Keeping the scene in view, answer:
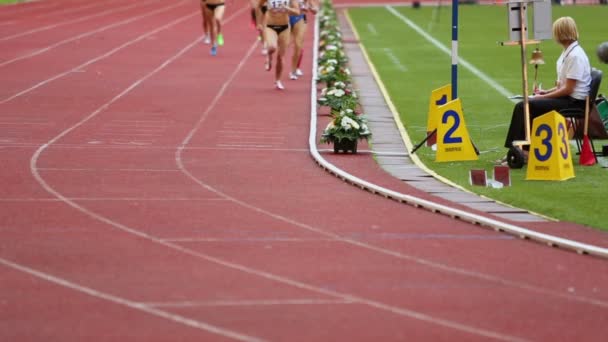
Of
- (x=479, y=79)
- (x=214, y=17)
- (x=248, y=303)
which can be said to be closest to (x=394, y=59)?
(x=214, y=17)

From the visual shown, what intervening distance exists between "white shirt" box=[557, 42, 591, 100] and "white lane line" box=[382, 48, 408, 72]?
15.1 metres

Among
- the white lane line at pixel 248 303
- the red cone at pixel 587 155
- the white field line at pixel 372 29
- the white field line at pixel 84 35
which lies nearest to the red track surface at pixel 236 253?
the white lane line at pixel 248 303

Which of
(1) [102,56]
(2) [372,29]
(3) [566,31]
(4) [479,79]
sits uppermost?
(3) [566,31]

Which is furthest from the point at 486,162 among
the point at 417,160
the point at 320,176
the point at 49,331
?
the point at 49,331

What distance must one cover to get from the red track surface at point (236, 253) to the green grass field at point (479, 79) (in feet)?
4.15

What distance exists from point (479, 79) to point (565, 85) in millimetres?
12387

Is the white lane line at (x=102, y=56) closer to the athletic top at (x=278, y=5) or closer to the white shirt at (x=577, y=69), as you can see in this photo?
the athletic top at (x=278, y=5)

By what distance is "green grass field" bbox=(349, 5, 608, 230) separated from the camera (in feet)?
43.2

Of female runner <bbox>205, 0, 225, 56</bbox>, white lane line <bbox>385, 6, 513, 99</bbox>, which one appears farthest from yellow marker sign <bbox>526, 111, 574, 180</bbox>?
female runner <bbox>205, 0, 225, 56</bbox>

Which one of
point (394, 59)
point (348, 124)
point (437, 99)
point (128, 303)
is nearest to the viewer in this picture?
point (128, 303)

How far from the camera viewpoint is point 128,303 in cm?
855

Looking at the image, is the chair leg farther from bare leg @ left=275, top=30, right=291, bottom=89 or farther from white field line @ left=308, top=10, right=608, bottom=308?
bare leg @ left=275, top=30, right=291, bottom=89

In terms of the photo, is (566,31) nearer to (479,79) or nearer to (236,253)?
(236,253)

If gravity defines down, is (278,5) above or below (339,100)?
above
